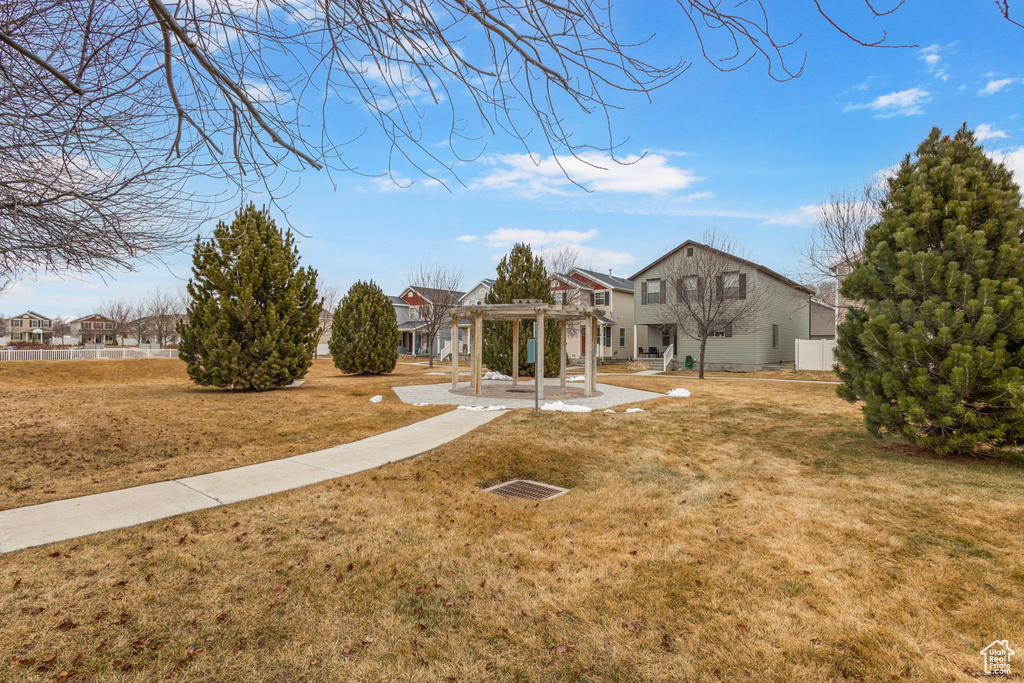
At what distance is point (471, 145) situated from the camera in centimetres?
338

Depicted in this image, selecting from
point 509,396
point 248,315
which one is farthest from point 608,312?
point 248,315

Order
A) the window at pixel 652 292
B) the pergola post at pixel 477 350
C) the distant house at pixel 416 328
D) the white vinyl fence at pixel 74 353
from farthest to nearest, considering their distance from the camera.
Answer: the distant house at pixel 416 328 < the window at pixel 652 292 < the white vinyl fence at pixel 74 353 < the pergola post at pixel 477 350

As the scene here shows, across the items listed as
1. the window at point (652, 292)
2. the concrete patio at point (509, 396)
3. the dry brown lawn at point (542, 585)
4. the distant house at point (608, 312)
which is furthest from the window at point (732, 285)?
the dry brown lawn at point (542, 585)

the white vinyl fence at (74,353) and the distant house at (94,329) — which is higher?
the distant house at (94,329)

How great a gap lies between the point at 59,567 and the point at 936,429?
9.96 metres

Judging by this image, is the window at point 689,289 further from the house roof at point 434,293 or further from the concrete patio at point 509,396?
the house roof at point 434,293

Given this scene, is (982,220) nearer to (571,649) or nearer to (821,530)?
(821,530)

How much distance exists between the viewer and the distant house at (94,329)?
76.9 meters

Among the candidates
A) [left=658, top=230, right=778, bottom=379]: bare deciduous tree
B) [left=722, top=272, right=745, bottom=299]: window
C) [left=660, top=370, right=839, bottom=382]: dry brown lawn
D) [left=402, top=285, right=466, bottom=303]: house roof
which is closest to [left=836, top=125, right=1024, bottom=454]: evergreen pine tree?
[left=660, top=370, right=839, bottom=382]: dry brown lawn

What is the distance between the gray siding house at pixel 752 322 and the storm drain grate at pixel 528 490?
22489mm

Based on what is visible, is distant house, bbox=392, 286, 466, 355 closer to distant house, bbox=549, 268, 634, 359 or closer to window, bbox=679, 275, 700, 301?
distant house, bbox=549, 268, 634, 359

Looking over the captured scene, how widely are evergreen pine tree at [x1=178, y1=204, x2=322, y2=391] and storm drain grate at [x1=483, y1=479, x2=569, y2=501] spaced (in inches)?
460

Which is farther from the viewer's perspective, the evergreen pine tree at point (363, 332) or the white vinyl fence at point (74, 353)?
the white vinyl fence at point (74, 353)

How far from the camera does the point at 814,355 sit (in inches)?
1002
